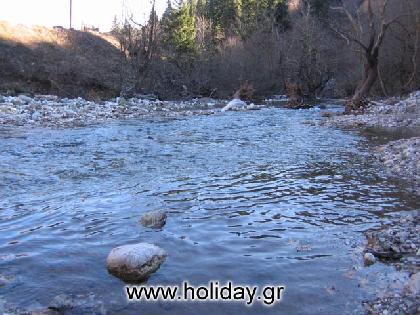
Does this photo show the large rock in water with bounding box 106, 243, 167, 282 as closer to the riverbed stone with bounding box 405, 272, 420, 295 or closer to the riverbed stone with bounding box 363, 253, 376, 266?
the riverbed stone with bounding box 363, 253, 376, 266

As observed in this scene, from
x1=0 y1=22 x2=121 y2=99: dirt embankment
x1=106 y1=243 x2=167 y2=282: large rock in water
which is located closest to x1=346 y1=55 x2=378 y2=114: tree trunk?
x1=0 y1=22 x2=121 y2=99: dirt embankment

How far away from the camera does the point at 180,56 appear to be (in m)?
36.9

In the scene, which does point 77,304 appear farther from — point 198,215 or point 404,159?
point 404,159

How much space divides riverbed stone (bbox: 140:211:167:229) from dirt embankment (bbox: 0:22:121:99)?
59.9ft

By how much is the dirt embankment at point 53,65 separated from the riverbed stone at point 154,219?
59.9 feet

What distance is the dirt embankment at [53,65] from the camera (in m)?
24.7

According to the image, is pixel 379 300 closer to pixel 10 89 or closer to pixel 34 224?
pixel 34 224

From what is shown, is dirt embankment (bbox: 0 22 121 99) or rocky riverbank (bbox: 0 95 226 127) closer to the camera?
→ rocky riverbank (bbox: 0 95 226 127)

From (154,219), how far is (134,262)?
1.32 m

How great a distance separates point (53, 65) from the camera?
28.8 metres

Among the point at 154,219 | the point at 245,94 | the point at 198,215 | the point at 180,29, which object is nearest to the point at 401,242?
the point at 198,215

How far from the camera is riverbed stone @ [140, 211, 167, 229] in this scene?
510 cm

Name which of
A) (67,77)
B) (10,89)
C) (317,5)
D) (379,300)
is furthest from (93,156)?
(317,5)

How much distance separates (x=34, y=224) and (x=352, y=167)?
18.4 feet
